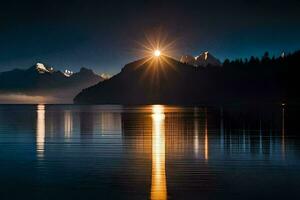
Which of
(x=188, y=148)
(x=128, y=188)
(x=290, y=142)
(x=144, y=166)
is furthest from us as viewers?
(x=290, y=142)

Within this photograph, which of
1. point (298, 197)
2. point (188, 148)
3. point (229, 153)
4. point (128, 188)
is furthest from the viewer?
point (188, 148)

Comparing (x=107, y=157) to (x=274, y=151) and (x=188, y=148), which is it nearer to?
(x=188, y=148)

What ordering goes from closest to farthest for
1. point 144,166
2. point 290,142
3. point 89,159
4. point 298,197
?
point 298,197, point 144,166, point 89,159, point 290,142

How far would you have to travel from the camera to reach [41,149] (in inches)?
1763

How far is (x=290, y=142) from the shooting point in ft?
162

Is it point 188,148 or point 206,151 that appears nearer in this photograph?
point 206,151

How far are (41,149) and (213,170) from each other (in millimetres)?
22741

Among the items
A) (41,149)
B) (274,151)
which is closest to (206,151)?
(274,151)

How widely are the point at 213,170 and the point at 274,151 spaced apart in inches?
539

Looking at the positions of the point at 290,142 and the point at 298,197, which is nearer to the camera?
the point at 298,197

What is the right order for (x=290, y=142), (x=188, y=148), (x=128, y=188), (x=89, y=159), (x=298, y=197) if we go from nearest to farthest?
(x=298, y=197)
(x=128, y=188)
(x=89, y=159)
(x=188, y=148)
(x=290, y=142)

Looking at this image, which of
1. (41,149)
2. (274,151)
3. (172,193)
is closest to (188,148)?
(274,151)

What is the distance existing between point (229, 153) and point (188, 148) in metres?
5.92

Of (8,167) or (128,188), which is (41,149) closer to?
(8,167)
